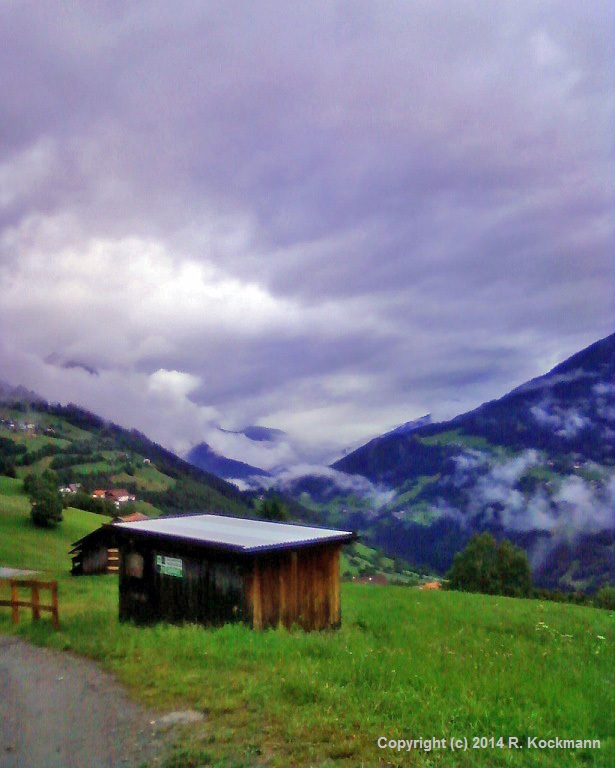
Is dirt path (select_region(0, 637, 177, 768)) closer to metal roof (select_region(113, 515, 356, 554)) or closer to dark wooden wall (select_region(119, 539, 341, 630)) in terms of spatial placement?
dark wooden wall (select_region(119, 539, 341, 630))

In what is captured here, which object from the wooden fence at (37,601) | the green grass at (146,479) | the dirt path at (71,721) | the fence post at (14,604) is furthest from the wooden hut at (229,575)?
the green grass at (146,479)

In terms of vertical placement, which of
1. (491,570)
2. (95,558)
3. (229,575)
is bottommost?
(491,570)

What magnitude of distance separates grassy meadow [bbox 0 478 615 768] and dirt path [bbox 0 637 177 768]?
40 centimetres

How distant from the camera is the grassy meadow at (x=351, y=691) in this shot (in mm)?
6535

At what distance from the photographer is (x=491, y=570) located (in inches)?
2564

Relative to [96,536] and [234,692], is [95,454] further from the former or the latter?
[234,692]

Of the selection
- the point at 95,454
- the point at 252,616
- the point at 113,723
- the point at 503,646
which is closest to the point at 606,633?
the point at 503,646

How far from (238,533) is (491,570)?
54928 mm

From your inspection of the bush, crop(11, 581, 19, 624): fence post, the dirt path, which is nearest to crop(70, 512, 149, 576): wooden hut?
crop(11, 581, 19, 624): fence post

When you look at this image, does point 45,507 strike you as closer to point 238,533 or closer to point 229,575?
point 238,533

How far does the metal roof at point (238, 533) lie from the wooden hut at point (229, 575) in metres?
0.03

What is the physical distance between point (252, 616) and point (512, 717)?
8.49 metres

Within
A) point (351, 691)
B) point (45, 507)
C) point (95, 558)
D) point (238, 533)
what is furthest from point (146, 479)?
point (351, 691)

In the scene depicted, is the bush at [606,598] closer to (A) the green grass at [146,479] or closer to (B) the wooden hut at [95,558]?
(B) the wooden hut at [95,558]
